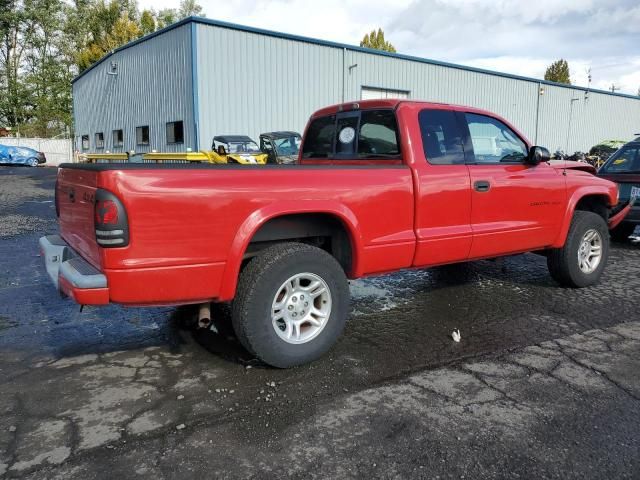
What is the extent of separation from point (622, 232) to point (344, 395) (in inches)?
295

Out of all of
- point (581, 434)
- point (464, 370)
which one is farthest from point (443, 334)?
point (581, 434)

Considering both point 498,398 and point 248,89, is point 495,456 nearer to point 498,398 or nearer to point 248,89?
point 498,398

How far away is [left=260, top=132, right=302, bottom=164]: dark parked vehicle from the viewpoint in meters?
16.0

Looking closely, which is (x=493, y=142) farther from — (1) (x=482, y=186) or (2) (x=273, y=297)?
(2) (x=273, y=297)

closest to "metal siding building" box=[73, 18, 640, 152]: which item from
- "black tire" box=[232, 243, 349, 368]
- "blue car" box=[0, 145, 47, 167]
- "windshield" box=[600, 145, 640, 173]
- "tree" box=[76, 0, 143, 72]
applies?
"blue car" box=[0, 145, 47, 167]

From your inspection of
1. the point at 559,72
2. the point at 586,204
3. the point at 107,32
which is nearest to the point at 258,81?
the point at 586,204

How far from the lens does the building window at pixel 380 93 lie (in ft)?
75.3

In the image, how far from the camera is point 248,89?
64.0 ft

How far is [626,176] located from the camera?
781 centimetres

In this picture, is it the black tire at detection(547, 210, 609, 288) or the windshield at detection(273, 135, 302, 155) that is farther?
the windshield at detection(273, 135, 302, 155)

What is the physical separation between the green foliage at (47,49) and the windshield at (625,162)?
43.9m

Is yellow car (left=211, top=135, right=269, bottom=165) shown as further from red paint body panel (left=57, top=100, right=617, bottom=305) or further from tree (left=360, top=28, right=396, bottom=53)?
tree (left=360, top=28, right=396, bottom=53)

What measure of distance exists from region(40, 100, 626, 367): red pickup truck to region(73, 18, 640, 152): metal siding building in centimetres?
1481

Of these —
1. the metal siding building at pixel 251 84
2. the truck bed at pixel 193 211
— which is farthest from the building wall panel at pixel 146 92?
the truck bed at pixel 193 211
